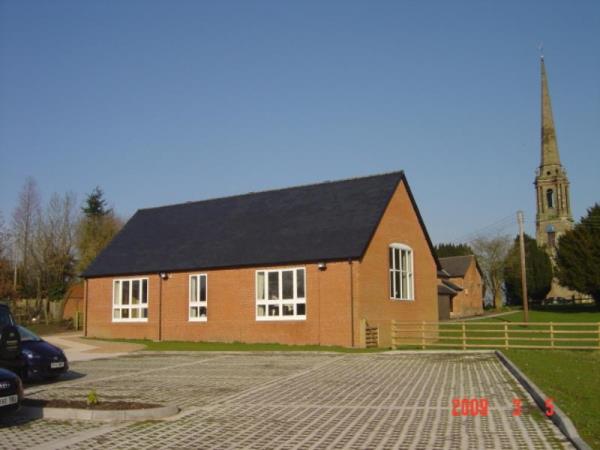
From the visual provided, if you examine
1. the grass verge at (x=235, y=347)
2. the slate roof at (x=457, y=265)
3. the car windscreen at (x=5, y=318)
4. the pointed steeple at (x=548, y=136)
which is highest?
the pointed steeple at (x=548, y=136)

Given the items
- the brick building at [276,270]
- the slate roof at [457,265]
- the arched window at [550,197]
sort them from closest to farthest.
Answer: the brick building at [276,270] → the slate roof at [457,265] → the arched window at [550,197]

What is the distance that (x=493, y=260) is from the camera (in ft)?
262

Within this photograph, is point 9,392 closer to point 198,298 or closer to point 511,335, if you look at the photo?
point 198,298

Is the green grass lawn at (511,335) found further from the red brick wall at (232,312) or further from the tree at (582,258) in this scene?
the tree at (582,258)

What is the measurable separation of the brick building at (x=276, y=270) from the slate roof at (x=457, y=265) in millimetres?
40852

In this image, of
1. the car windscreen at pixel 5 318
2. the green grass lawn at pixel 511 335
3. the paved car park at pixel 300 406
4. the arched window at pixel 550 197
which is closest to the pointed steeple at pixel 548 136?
the arched window at pixel 550 197

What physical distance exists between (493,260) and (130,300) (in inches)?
2318

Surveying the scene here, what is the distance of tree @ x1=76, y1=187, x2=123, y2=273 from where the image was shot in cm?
5434

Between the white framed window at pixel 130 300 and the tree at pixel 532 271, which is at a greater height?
the tree at pixel 532 271

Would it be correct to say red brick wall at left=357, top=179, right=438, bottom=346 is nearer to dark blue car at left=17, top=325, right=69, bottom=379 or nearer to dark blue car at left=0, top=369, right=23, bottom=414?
dark blue car at left=17, top=325, right=69, bottom=379

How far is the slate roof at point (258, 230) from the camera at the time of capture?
26375mm

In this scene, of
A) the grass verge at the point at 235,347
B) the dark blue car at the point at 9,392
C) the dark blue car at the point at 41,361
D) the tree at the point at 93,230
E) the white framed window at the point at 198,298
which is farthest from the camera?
the tree at the point at 93,230

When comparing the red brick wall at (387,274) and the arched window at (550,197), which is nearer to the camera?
the red brick wall at (387,274)

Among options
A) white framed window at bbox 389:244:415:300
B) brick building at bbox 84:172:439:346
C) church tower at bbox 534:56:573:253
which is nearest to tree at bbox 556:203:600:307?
church tower at bbox 534:56:573:253
